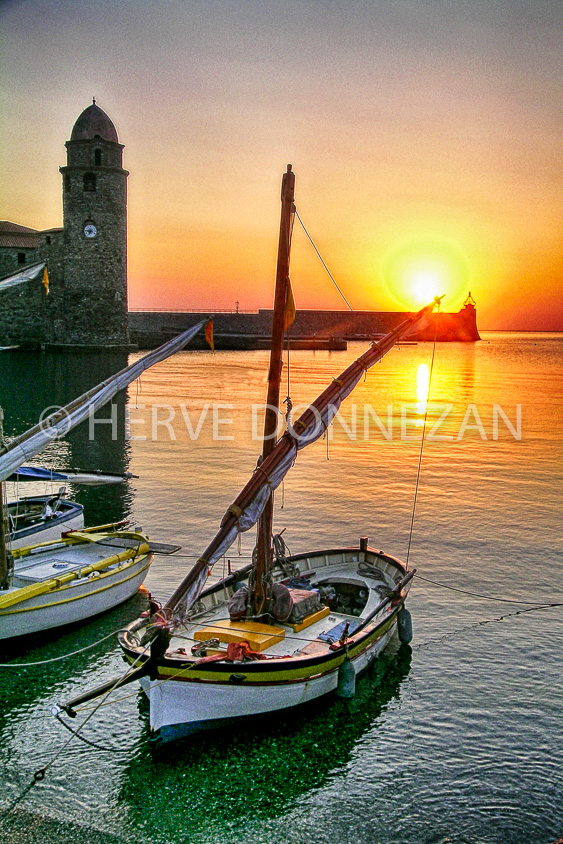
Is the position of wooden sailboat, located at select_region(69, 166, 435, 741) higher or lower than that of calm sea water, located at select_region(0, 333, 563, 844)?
higher

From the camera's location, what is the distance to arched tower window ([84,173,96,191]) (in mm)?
74875

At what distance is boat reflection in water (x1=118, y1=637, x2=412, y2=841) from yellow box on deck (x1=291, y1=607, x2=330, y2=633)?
→ 1.19 m

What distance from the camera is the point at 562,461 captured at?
35.4 metres

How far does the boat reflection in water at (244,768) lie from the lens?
378 inches

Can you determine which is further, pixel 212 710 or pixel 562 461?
pixel 562 461

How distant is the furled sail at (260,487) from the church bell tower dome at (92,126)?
6852cm

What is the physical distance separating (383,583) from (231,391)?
162 feet

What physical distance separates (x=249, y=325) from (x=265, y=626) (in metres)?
130

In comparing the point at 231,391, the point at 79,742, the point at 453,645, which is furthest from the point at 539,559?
the point at 231,391

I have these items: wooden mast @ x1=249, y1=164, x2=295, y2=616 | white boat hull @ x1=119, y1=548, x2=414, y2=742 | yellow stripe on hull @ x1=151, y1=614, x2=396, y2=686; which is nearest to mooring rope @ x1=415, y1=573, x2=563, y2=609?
white boat hull @ x1=119, y1=548, x2=414, y2=742

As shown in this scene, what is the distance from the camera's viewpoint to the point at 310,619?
12.5m

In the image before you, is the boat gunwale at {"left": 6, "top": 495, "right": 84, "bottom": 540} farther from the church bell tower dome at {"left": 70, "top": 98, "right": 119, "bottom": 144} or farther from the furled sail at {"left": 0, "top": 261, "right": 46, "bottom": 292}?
the church bell tower dome at {"left": 70, "top": 98, "right": 119, "bottom": 144}

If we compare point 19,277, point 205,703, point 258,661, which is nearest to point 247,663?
point 258,661

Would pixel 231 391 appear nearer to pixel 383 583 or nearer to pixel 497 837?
pixel 383 583
